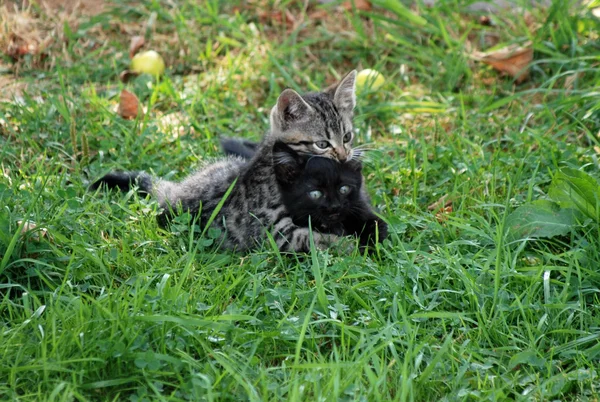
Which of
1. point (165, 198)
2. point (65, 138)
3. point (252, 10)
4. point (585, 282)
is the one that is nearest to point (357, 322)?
point (585, 282)

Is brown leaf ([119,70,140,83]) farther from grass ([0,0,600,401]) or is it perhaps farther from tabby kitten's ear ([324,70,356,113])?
tabby kitten's ear ([324,70,356,113])

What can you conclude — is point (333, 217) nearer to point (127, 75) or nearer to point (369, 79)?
point (369, 79)

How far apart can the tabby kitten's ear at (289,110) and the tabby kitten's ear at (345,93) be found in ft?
1.06

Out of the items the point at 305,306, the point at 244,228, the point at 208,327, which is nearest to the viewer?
the point at 208,327

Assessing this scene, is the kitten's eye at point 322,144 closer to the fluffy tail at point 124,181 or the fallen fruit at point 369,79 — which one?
the fluffy tail at point 124,181

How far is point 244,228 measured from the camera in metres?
4.63

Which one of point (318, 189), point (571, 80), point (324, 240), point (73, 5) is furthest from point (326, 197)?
point (73, 5)

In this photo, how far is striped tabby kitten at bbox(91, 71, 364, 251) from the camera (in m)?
4.59

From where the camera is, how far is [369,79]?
20.9 feet

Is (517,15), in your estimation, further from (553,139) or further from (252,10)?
(252,10)

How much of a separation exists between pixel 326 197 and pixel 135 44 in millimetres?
3144

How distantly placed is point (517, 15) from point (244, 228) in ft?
11.9

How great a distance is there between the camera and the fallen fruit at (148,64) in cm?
658

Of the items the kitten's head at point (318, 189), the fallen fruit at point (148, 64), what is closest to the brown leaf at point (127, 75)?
the fallen fruit at point (148, 64)
